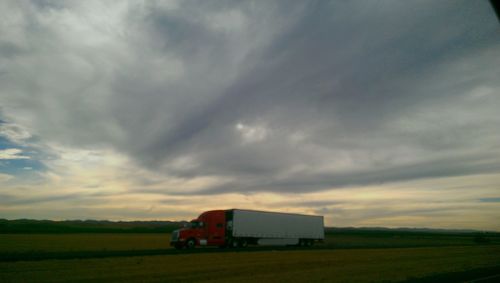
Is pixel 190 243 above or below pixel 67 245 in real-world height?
above

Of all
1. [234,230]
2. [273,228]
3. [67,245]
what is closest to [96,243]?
[67,245]

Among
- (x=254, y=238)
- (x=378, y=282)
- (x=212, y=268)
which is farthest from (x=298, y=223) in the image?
(x=378, y=282)

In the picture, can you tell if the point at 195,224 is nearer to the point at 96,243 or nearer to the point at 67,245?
the point at 67,245

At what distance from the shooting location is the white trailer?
42.9 meters

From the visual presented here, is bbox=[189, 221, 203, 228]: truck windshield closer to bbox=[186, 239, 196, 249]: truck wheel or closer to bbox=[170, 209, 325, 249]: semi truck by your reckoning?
bbox=[170, 209, 325, 249]: semi truck

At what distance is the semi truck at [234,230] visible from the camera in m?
41.7

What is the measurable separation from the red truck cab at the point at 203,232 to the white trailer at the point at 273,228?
131cm

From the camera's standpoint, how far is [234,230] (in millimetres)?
42312

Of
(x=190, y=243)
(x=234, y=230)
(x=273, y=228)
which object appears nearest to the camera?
(x=190, y=243)

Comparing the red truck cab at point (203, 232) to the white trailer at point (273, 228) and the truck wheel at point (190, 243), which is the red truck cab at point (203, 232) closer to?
the truck wheel at point (190, 243)

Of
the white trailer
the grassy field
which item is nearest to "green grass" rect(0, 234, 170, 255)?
the grassy field

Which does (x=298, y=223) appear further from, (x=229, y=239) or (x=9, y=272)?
(x=9, y=272)

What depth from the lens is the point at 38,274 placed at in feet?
57.5

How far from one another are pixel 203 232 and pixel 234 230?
389cm
